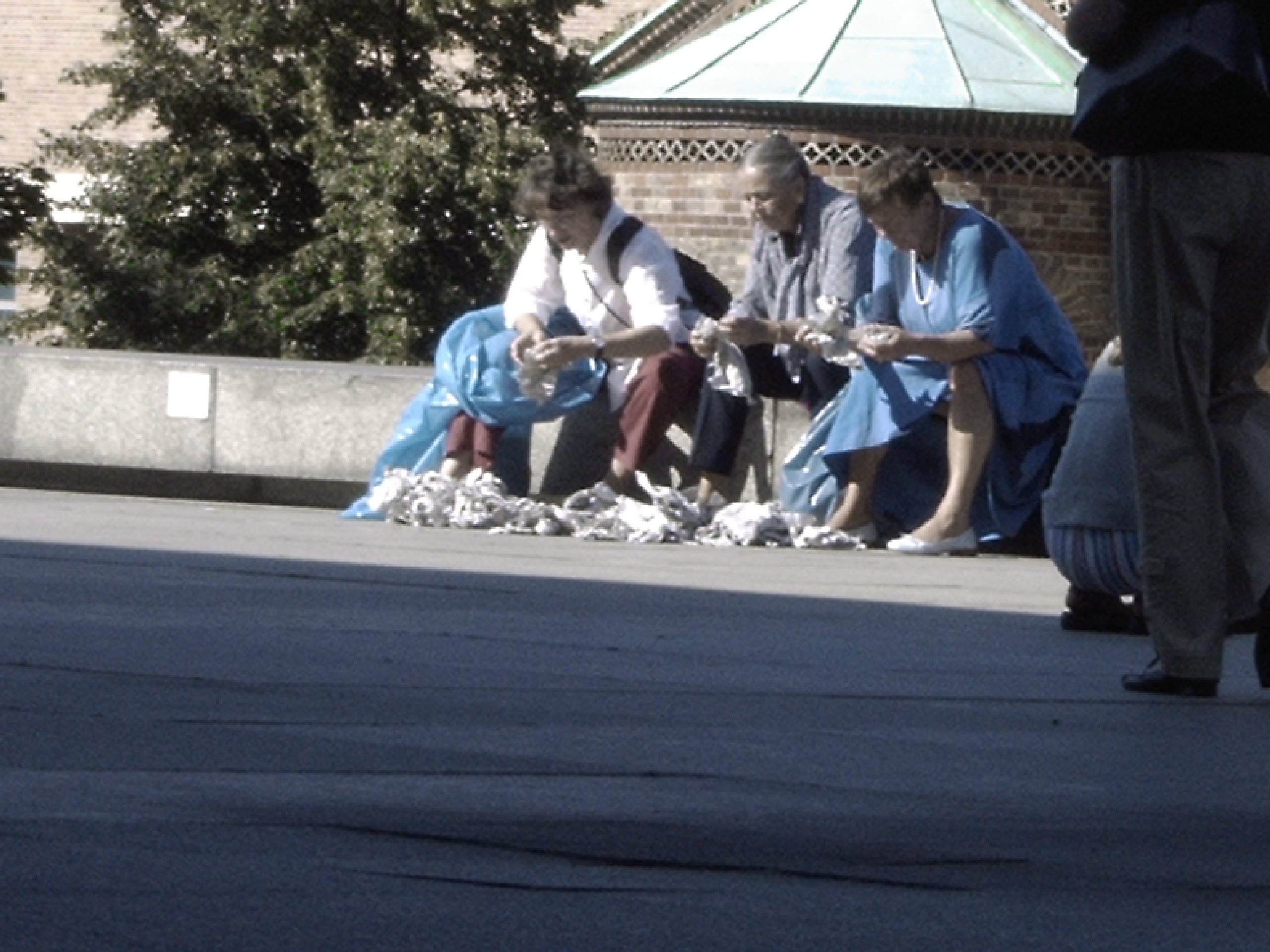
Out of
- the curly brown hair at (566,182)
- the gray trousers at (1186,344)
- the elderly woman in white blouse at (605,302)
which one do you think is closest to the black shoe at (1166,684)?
the gray trousers at (1186,344)

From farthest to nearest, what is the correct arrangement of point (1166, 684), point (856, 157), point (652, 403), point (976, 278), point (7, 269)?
point (7, 269) → point (856, 157) → point (652, 403) → point (976, 278) → point (1166, 684)

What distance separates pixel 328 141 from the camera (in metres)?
29.2

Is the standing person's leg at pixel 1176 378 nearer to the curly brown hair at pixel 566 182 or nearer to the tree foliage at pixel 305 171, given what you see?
the curly brown hair at pixel 566 182

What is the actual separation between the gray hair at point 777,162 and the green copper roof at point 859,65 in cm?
653

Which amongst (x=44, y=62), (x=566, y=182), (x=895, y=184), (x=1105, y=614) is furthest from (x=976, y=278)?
(x=44, y=62)

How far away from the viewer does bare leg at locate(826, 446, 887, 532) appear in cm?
1077

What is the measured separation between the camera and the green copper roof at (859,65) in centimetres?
1777

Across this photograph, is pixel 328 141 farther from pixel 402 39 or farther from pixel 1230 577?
pixel 1230 577

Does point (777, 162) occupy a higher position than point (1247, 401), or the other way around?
point (777, 162)

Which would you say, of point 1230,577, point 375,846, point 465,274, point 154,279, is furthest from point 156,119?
point 375,846

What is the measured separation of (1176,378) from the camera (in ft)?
19.3

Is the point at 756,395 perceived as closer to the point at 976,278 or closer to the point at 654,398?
the point at 654,398

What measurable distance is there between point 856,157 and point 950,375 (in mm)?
7523

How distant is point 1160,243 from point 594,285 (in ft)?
18.4
